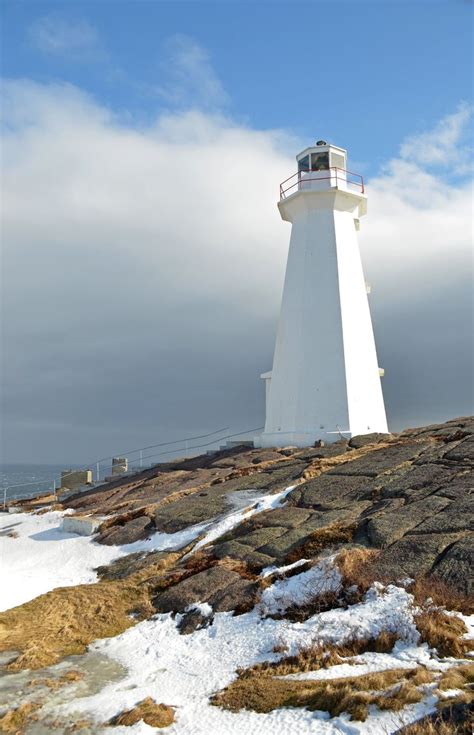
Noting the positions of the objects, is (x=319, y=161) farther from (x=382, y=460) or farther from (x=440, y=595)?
(x=440, y=595)

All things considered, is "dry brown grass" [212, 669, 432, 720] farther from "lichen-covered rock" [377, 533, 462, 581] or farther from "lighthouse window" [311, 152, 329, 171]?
"lighthouse window" [311, 152, 329, 171]

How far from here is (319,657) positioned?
712 centimetres

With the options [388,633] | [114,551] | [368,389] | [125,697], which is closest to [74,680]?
[125,697]

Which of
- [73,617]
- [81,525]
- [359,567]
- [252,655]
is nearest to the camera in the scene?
[252,655]

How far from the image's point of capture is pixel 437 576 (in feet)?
27.5

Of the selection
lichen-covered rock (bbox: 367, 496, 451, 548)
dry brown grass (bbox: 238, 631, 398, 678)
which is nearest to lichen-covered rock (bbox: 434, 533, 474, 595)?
lichen-covered rock (bbox: 367, 496, 451, 548)

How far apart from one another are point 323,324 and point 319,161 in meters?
7.91

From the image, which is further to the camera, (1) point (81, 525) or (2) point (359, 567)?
(1) point (81, 525)

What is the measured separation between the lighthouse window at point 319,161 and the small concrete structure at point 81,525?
60.4ft

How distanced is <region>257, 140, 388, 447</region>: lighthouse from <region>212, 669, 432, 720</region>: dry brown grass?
16.8 meters

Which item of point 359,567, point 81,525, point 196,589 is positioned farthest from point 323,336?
point 359,567

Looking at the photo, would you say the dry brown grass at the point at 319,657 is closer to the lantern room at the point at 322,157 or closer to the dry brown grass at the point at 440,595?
the dry brown grass at the point at 440,595

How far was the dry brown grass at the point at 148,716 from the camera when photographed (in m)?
6.14

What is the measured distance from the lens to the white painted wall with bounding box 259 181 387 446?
939 inches
